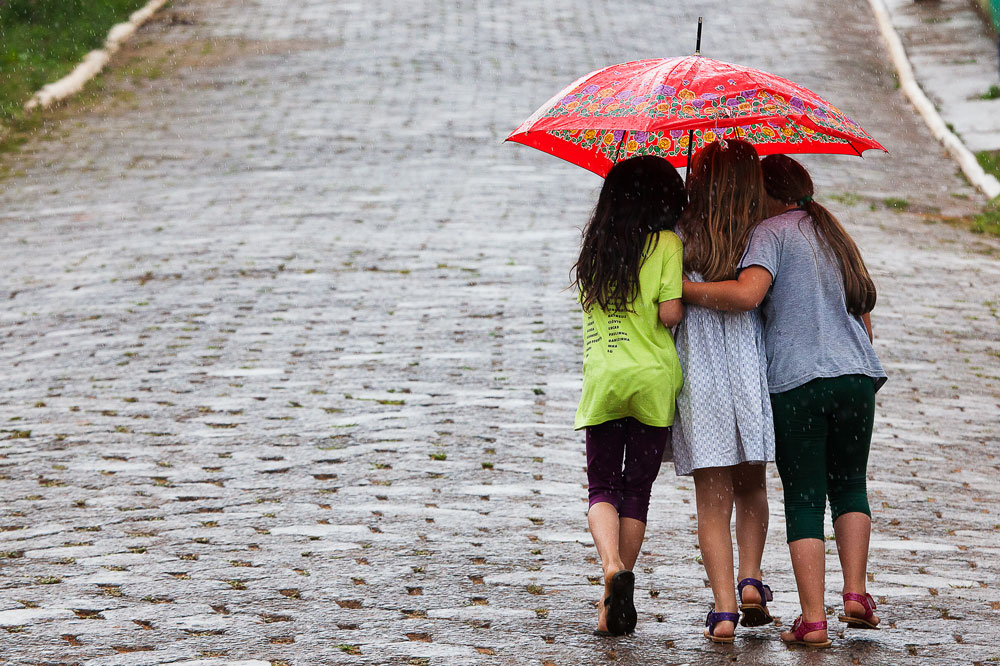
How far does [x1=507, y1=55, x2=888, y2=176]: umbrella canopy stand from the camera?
13.6 ft

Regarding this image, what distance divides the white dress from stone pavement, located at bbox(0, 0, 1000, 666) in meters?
0.70

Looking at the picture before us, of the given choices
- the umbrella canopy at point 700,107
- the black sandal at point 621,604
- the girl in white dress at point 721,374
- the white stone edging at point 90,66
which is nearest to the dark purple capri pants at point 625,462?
the girl in white dress at point 721,374

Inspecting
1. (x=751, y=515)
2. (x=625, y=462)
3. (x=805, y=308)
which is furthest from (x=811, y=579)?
(x=805, y=308)

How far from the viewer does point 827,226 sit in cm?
435

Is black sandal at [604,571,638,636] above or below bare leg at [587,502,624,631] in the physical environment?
below

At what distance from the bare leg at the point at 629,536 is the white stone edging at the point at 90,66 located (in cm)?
1416

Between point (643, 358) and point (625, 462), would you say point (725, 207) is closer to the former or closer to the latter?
point (643, 358)

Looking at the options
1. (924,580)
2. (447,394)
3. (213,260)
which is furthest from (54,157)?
(924,580)

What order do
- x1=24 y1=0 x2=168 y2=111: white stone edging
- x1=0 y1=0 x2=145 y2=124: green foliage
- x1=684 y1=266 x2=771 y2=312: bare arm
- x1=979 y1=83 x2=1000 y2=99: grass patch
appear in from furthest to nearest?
x1=979 y1=83 x2=1000 y2=99: grass patch, x1=0 y1=0 x2=145 y2=124: green foliage, x1=24 y1=0 x2=168 y2=111: white stone edging, x1=684 y1=266 x2=771 y2=312: bare arm

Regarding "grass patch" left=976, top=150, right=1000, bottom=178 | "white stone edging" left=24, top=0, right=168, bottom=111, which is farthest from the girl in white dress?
"white stone edging" left=24, top=0, right=168, bottom=111

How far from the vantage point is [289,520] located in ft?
18.6

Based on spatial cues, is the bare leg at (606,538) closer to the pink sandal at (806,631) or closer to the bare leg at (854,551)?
the pink sandal at (806,631)

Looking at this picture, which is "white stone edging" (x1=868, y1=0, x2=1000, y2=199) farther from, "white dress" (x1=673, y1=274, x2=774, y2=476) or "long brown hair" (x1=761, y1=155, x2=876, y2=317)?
"white dress" (x1=673, y1=274, x2=774, y2=476)

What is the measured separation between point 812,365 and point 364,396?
3.85 m
